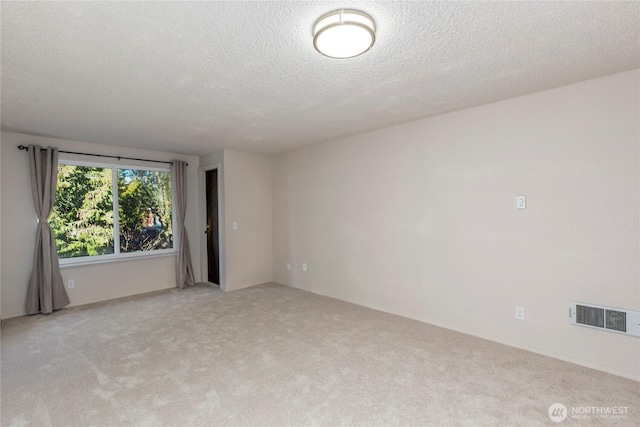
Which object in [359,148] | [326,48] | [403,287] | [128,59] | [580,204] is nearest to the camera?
[326,48]

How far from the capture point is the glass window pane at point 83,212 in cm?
430

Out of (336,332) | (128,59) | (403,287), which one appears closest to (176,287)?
(336,332)

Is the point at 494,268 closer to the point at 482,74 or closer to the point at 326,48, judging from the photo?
the point at 482,74

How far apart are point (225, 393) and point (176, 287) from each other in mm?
3512

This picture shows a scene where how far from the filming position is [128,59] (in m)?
2.08

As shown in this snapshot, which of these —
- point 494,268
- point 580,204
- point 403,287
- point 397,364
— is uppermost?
point 580,204

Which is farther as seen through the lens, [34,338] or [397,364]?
[34,338]

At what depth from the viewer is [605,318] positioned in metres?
2.50

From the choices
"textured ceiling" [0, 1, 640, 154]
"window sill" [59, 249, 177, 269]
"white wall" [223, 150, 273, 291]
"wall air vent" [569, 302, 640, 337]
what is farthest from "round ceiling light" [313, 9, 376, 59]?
"window sill" [59, 249, 177, 269]

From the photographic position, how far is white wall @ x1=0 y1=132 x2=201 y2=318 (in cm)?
390

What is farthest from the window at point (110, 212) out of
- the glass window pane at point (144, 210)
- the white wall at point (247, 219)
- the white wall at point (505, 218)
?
the white wall at point (505, 218)

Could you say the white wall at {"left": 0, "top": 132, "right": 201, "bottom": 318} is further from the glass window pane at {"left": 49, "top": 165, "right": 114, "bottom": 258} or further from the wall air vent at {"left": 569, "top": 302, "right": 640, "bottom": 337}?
the wall air vent at {"left": 569, "top": 302, "right": 640, "bottom": 337}

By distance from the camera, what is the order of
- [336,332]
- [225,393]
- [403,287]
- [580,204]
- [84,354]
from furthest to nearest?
[403,287] → [336,332] → [84,354] → [580,204] → [225,393]

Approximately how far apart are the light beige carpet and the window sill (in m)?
0.81
